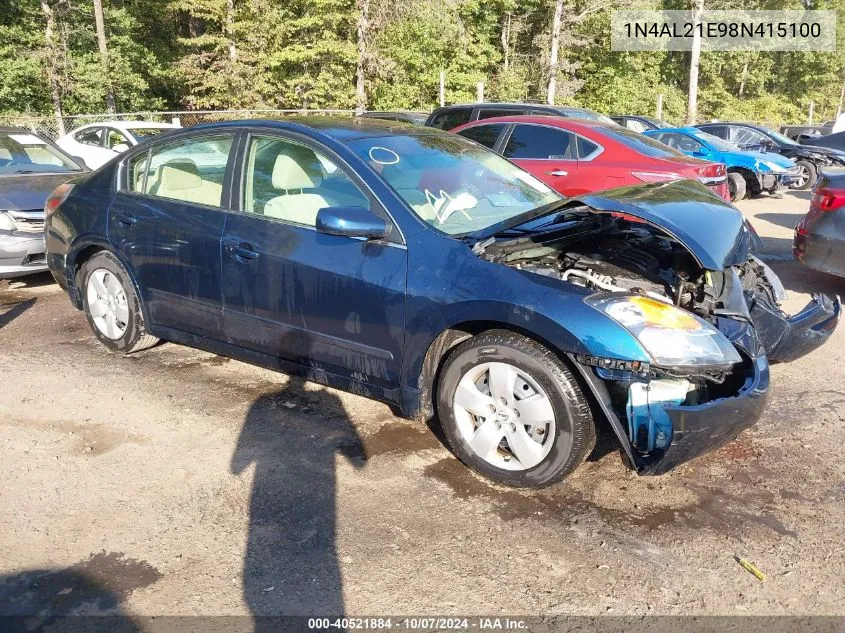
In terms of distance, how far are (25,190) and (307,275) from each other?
4.82 m

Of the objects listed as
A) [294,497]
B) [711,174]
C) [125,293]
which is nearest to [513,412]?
[294,497]

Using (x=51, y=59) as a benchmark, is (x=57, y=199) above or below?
below

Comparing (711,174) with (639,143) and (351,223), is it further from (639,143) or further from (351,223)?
(351,223)

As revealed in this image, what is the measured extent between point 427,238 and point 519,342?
2.35ft

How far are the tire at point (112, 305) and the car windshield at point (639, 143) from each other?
20.1ft

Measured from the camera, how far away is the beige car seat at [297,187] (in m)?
3.90

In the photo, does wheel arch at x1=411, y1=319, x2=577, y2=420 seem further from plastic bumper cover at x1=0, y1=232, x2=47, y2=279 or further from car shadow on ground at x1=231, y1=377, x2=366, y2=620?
plastic bumper cover at x1=0, y1=232, x2=47, y2=279

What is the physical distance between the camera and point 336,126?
4227 millimetres

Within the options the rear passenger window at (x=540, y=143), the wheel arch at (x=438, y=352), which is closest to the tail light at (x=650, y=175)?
the rear passenger window at (x=540, y=143)

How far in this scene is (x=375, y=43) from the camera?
28.4m

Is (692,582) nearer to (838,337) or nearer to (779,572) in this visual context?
(779,572)

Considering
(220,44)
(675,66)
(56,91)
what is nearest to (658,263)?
(56,91)

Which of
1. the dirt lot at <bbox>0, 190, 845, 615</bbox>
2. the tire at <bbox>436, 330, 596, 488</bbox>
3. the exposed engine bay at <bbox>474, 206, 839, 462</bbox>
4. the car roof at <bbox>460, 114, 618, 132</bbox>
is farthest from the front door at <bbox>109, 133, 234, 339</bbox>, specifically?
the car roof at <bbox>460, 114, 618, 132</bbox>

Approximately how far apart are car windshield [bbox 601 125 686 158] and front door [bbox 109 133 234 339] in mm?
5790
